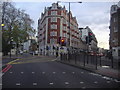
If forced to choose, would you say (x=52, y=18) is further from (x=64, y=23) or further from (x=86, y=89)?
(x=86, y=89)

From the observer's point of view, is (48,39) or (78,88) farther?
(48,39)

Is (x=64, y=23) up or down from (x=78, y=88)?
up

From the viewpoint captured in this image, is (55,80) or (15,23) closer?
(55,80)

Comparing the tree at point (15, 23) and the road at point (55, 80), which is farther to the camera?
the tree at point (15, 23)

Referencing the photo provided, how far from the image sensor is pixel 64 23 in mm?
76188

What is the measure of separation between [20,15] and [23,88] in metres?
41.8

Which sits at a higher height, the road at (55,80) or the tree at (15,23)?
the tree at (15,23)

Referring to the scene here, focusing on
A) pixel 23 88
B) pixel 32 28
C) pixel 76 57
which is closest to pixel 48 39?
pixel 32 28

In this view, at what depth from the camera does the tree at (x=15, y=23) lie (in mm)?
42088

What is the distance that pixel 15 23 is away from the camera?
1795 inches

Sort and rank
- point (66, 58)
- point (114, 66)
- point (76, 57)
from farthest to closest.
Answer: point (66, 58) → point (76, 57) → point (114, 66)

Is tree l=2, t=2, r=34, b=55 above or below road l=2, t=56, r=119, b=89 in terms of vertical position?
above

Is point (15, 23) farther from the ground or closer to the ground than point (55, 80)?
farther from the ground

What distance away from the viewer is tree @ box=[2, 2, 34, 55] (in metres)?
42.1
